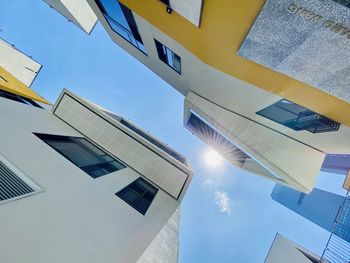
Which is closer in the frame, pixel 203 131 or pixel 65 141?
pixel 65 141

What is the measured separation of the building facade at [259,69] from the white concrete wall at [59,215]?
3.72 m

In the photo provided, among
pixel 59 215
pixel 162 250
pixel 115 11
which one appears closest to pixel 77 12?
pixel 115 11

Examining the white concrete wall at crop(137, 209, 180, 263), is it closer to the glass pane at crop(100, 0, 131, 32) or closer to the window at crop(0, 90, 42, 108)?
the window at crop(0, 90, 42, 108)

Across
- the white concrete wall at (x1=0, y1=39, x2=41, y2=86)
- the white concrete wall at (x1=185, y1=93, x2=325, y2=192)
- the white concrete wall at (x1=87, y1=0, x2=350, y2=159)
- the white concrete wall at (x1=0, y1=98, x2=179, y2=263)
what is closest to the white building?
the white concrete wall at (x1=185, y1=93, x2=325, y2=192)

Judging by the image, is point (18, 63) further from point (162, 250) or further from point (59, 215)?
point (162, 250)

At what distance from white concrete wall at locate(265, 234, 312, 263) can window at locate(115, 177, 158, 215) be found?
4.81m

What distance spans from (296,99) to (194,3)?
101 inches

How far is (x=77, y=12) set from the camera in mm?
10977

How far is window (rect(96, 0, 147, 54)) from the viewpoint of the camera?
261 inches

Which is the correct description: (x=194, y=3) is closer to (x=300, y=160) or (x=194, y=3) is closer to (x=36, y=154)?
(x=36, y=154)

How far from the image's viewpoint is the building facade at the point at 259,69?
276cm

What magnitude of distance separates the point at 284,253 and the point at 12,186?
821 cm

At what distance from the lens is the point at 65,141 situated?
7090 mm

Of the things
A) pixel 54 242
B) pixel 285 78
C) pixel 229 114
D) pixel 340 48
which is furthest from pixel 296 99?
pixel 54 242
